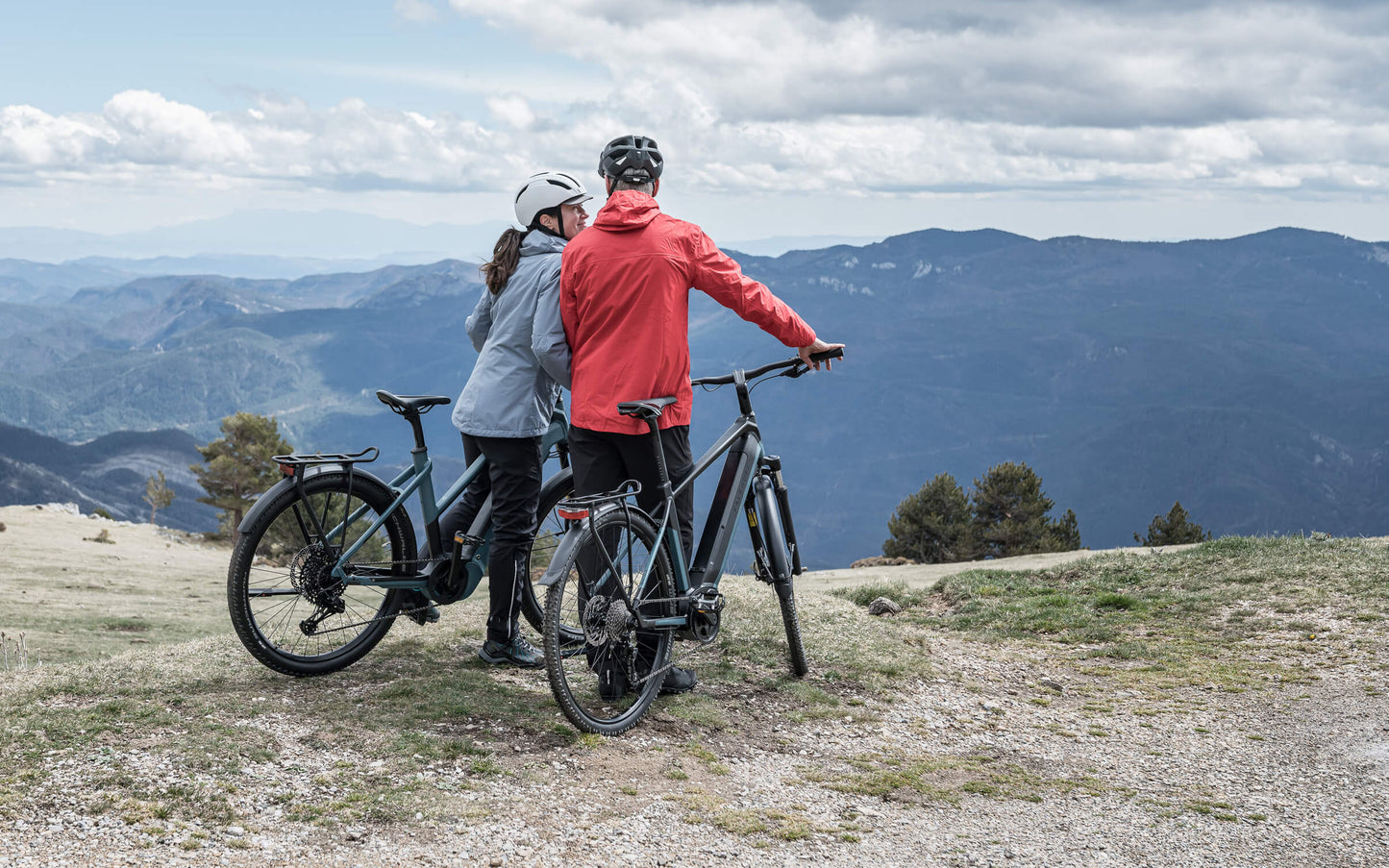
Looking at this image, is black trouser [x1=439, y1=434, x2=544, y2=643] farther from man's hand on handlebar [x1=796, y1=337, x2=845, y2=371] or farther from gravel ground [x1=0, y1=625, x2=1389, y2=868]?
man's hand on handlebar [x1=796, y1=337, x2=845, y2=371]

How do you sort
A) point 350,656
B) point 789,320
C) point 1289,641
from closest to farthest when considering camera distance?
1. point 789,320
2. point 350,656
3. point 1289,641

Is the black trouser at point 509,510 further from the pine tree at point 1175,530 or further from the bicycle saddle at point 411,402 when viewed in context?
the pine tree at point 1175,530

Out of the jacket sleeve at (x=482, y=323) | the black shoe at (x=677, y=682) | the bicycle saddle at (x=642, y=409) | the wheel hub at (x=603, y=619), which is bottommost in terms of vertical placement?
the black shoe at (x=677, y=682)

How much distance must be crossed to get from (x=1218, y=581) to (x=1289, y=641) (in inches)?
75.6

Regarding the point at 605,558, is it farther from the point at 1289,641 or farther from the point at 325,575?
the point at 1289,641

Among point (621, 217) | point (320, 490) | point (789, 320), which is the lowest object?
point (320, 490)

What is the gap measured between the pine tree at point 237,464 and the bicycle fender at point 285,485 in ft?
190

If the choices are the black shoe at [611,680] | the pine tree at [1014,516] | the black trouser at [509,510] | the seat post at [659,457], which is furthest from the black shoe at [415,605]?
the pine tree at [1014,516]

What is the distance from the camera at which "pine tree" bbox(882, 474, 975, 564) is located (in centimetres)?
5247

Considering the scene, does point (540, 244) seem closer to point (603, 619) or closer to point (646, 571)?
point (646, 571)

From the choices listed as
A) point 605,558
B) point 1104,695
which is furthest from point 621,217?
point 1104,695

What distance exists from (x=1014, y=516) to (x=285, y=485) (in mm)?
52710

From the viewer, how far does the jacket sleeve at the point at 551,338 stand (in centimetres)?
576

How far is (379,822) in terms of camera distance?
4.28 m
